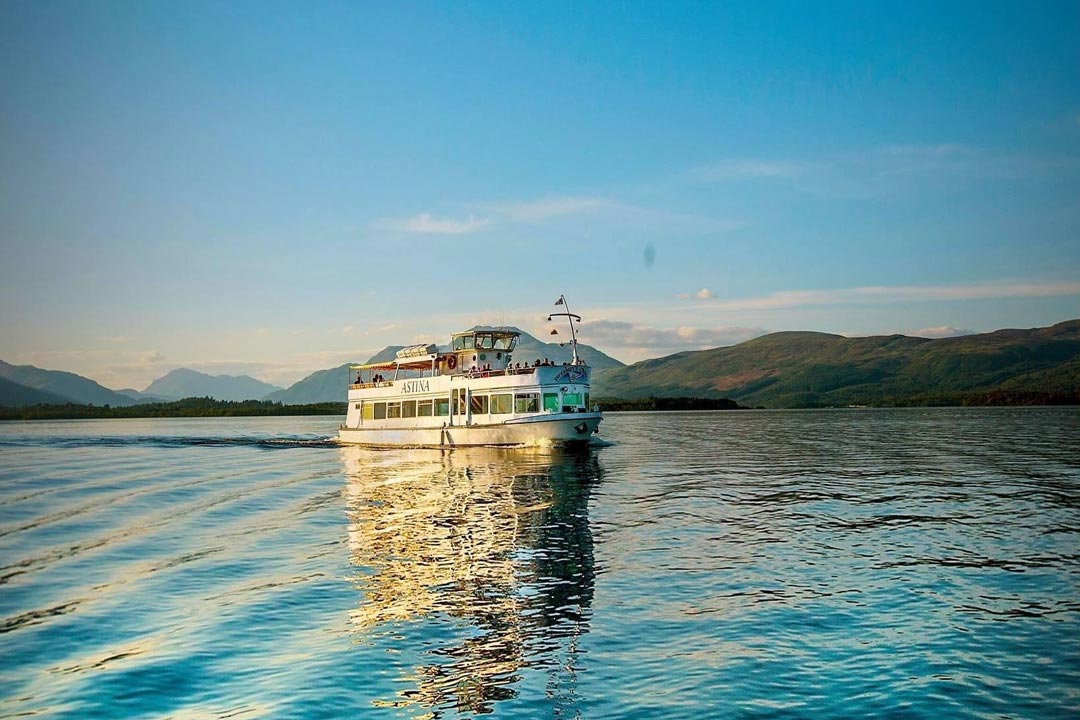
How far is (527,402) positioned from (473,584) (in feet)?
139

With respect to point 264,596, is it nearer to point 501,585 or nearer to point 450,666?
point 501,585

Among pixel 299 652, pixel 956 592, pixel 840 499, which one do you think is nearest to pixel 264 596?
pixel 299 652

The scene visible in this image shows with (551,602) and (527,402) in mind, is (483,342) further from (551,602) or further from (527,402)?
(551,602)

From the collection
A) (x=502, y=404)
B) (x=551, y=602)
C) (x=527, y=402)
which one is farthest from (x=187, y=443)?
(x=551, y=602)

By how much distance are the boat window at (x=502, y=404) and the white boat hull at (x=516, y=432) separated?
112cm

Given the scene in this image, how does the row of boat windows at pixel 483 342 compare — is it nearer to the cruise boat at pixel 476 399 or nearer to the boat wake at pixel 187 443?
the cruise boat at pixel 476 399

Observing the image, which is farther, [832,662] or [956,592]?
[956,592]

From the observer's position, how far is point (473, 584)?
64.1ft

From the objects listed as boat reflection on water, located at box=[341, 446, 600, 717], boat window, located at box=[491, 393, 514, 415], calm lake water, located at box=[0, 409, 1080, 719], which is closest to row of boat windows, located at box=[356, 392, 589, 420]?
boat window, located at box=[491, 393, 514, 415]

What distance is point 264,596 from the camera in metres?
19.0

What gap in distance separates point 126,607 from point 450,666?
9.52m

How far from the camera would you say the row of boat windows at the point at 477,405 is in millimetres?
61312

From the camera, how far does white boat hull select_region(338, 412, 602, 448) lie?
199 ft

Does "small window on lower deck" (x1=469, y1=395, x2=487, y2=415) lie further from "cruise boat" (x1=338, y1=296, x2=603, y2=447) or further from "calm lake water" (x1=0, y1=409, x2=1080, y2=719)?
"calm lake water" (x1=0, y1=409, x2=1080, y2=719)
